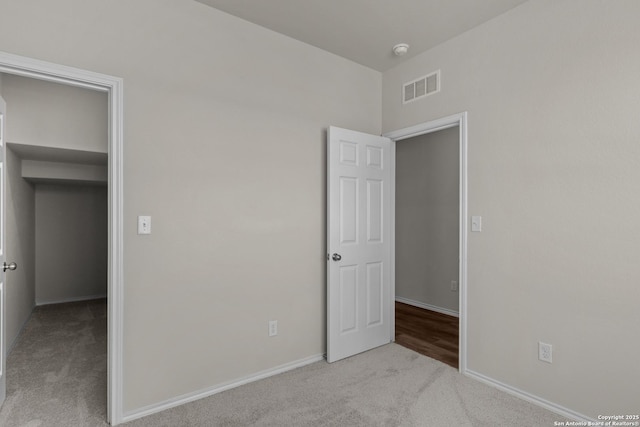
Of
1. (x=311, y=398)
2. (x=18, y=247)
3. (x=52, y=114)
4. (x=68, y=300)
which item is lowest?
(x=68, y=300)

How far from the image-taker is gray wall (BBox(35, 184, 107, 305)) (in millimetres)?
5324

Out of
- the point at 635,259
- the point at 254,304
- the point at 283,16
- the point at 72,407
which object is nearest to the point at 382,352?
the point at 254,304

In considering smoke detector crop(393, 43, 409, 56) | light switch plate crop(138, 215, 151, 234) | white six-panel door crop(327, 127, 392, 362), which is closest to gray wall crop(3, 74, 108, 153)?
light switch plate crop(138, 215, 151, 234)

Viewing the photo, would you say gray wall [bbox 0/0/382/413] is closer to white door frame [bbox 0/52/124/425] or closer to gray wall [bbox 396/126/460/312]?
white door frame [bbox 0/52/124/425]

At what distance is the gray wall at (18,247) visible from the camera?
329cm

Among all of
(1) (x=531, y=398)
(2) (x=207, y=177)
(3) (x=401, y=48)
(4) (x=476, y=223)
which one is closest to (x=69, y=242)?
(2) (x=207, y=177)

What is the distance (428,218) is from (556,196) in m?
2.55

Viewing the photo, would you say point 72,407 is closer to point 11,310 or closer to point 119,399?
point 119,399

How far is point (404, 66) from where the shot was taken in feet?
11.0

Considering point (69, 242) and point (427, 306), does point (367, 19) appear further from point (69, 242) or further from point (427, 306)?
point (69, 242)

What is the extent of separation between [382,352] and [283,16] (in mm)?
3040

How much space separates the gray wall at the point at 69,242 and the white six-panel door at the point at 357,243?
475 centimetres

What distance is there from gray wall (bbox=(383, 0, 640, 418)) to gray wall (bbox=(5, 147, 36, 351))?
13.5 ft

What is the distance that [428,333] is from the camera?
378 cm
